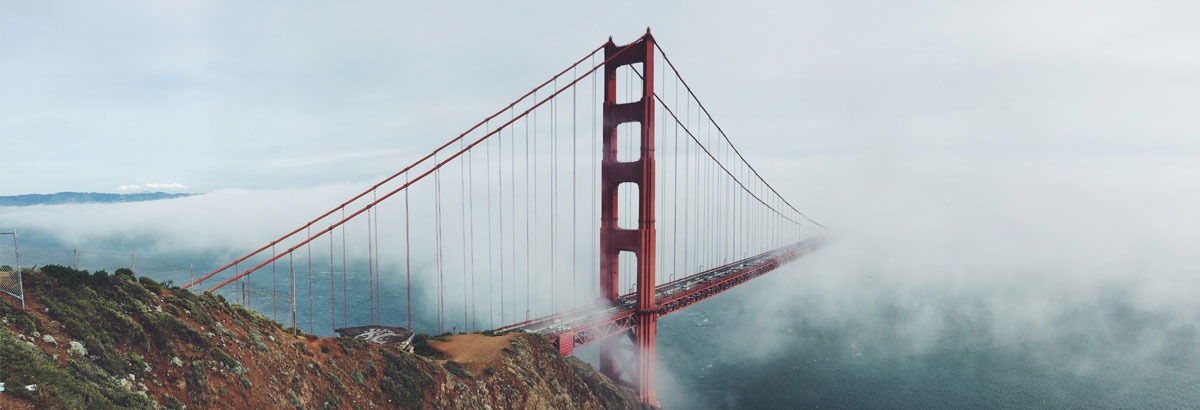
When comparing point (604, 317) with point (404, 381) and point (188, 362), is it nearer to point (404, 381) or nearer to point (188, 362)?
point (404, 381)

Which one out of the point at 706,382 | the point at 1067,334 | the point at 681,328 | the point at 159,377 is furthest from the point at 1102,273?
the point at 159,377

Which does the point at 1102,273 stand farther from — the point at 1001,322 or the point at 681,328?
the point at 681,328

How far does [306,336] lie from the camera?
27.3m

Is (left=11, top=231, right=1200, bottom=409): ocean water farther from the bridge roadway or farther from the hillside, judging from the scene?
the bridge roadway

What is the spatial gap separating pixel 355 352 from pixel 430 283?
178 metres

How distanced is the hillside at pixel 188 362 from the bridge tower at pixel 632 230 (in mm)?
16818

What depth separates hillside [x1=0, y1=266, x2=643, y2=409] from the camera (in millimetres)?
14266

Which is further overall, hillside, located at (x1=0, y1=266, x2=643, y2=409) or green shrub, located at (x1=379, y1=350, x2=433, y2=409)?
green shrub, located at (x1=379, y1=350, x2=433, y2=409)

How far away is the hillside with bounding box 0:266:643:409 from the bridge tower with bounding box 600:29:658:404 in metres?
16.8

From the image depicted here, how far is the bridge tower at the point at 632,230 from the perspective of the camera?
45.9 metres

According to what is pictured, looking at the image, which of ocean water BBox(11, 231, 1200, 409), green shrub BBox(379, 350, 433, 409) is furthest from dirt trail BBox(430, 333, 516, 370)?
ocean water BBox(11, 231, 1200, 409)

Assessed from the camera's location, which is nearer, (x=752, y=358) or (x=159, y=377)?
(x=159, y=377)

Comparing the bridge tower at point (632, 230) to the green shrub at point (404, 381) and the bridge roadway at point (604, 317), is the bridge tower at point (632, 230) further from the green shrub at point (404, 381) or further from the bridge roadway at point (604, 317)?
the green shrub at point (404, 381)

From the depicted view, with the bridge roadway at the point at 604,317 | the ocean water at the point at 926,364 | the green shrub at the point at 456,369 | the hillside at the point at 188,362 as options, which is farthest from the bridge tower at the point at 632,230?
the ocean water at the point at 926,364
